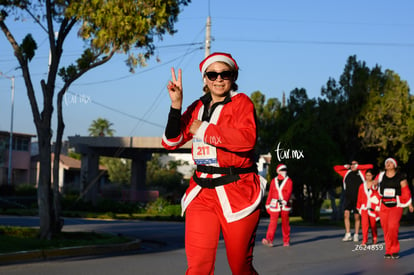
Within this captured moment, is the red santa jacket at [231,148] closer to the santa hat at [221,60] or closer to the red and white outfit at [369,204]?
the santa hat at [221,60]

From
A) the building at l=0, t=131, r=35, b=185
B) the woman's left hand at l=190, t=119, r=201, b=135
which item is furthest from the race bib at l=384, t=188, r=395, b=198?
the building at l=0, t=131, r=35, b=185

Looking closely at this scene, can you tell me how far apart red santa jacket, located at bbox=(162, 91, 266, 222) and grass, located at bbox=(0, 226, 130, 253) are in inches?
258

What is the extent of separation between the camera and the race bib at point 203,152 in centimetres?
532

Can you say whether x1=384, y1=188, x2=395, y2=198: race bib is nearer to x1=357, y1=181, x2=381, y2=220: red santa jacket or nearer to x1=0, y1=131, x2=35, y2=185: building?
x1=357, y1=181, x2=381, y2=220: red santa jacket

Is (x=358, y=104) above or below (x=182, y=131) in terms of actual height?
above

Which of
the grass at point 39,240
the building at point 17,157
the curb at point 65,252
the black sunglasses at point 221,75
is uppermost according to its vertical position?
the building at point 17,157

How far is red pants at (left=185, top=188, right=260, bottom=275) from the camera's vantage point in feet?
16.6

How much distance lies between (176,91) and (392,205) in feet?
28.2

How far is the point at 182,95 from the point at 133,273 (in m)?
4.92

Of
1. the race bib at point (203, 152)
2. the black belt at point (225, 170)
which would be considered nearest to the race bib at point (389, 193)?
the black belt at point (225, 170)

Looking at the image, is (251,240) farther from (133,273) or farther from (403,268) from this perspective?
(403,268)

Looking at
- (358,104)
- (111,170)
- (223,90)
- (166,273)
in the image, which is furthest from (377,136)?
(111,170)

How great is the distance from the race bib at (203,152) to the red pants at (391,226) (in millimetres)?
7960

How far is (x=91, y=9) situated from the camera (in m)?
13.4
